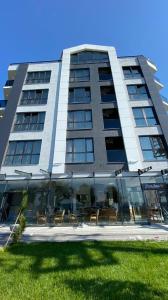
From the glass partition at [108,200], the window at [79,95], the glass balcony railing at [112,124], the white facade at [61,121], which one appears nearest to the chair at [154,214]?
the glass partition at [108,200]

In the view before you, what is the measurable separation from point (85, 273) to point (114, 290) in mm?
1085

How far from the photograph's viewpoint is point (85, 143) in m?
20.2

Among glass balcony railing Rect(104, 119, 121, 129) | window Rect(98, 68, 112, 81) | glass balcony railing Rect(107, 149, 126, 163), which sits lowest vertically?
glass balcony railing Rect(107, 149, 126, 163)

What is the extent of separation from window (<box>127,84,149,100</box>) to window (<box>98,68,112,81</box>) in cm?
280

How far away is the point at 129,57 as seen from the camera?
2720cm

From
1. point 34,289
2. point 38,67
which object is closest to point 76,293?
point 34,289

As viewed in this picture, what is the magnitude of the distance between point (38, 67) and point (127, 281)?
1024 inches

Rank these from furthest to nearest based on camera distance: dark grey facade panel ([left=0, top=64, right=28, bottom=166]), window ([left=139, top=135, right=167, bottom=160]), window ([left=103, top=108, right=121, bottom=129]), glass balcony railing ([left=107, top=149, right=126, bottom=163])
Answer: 1. window ([left=103, top=108, right=121, bottom=129])
2. dark grey facade panel ([left=0, top=64, right=28, bottom=166])
3. window ([left=139, top=135, right=167, bottom=160])
4. glass balcony railing ([left=107, top=149, right=126, bottom=163])

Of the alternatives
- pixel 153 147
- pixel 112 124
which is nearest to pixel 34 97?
pixel 112 124

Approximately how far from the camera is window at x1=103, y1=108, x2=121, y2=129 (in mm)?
21144

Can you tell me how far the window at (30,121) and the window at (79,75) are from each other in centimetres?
646

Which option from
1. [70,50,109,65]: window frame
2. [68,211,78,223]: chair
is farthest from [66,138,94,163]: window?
[70,50,109,65]: window frame

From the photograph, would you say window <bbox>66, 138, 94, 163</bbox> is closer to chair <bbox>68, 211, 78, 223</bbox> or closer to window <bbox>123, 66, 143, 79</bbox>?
chair <bbox>68, 211, 78, 223</bbox>

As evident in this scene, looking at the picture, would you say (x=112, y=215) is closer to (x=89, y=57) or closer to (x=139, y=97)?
(x=139, y=97)
